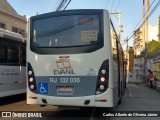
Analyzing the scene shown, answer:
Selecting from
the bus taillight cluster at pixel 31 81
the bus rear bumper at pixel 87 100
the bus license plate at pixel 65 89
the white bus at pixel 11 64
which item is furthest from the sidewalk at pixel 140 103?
the white bus at pixel 11 64

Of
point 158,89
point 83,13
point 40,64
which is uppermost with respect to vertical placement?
point 83,13

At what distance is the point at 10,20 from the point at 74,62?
28871 mm

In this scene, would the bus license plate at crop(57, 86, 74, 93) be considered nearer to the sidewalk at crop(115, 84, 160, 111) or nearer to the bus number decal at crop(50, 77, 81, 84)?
the bus number decal at crop(50, 77, 81, 84)

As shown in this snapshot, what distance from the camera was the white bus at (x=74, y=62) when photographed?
365 inches

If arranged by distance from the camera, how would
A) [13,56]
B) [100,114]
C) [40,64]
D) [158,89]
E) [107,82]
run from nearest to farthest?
[107,82] < [40,64] < [100,114] < [13,56] < [158,89]

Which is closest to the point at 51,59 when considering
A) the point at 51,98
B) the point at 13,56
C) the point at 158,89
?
the point at 51,98

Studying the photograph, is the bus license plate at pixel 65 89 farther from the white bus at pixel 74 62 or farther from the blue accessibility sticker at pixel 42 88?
the blue accessibility sticker at pixel 42 88

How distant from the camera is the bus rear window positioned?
9.48 metres

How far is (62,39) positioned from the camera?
9695mm

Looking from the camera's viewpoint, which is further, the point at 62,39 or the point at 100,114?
the point at 100,114

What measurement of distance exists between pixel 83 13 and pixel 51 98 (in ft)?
8.45

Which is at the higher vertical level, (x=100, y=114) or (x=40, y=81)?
(x=40, y=81)

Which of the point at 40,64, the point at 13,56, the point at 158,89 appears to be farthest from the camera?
the point at 158,89

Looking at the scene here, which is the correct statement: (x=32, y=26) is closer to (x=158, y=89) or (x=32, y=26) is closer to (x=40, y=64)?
(x=40, y=64)
